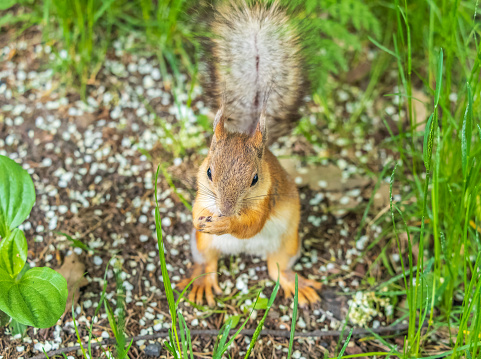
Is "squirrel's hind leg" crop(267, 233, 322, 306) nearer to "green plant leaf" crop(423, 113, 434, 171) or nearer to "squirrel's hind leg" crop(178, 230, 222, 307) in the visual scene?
"squirrel's hind leg" crop(178, 230, 222, 307)

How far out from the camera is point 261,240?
2174 millimetres

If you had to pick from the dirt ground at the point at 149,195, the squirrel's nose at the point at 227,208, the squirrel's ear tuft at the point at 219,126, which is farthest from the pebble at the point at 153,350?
the squirrel's ear tuft at the point at 219,126

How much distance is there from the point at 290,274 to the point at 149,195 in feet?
2.42

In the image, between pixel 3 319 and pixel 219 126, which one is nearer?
pixel 219 126

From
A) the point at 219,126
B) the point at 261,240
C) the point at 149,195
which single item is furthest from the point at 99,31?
the point at 261,240

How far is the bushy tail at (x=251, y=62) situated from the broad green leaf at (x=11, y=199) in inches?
30.3

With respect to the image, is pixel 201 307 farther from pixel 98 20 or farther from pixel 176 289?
pixel 98 20

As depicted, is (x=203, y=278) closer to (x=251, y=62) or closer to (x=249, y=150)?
(x=249, y=150)

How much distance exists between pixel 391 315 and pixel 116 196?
129 centimetres

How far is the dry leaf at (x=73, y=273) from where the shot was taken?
2217 mm

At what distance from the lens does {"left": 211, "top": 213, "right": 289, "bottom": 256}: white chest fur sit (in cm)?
216

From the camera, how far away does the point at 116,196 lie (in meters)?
2.62

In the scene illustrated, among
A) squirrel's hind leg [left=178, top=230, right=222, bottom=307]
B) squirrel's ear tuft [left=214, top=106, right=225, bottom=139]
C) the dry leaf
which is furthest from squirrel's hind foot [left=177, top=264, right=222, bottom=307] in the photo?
squirrel's ear tuft [left=214, top=106, right=225, bottom=139]

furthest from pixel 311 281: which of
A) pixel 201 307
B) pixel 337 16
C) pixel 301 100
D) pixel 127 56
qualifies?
pixel 127 56
